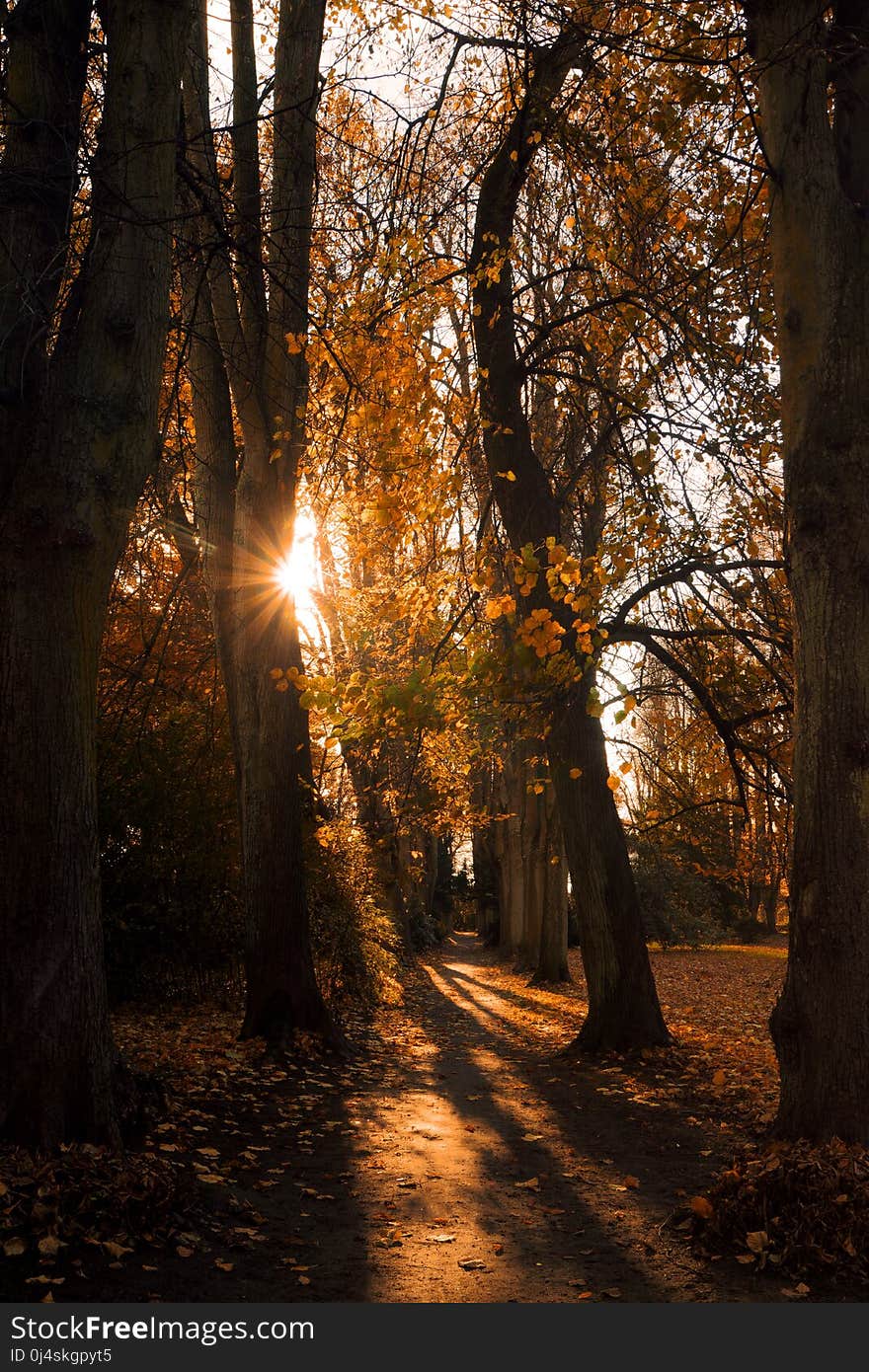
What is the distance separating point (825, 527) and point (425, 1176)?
4.22m

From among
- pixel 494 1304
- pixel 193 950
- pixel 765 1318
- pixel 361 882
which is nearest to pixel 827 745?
pixel 765 1318

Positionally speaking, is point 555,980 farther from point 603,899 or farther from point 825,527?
point 825,527

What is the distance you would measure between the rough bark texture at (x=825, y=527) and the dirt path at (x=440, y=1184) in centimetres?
111

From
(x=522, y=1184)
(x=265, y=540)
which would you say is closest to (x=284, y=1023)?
(x=522, y=1184)

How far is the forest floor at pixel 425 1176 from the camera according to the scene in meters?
4.02

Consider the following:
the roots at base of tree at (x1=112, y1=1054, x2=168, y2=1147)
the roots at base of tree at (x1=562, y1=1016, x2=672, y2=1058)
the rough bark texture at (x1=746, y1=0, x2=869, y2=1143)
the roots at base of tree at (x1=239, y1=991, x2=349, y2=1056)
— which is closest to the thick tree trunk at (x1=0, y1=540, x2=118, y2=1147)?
the roots at base of tree at (x1=112, y1=1054, x2=168, y2=1147)

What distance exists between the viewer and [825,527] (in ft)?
16.1

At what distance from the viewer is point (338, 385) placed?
7879mm

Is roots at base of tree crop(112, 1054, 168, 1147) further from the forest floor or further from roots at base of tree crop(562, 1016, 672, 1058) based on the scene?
roots at base of tree crop(562, 1016, 672, 1058)

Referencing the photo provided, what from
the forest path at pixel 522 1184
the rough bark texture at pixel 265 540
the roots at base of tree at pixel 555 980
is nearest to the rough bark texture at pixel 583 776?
the forest path at pixel 522 1184

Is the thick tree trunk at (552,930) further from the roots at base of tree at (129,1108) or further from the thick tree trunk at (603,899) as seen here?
the roots at base of tree at (129,1108)

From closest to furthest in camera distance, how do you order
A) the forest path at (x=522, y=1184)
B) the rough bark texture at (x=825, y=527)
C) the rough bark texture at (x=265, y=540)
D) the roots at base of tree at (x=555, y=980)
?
the forest path at (x=522, y=1184)
the rough bark texture at (x=825, y=527)
the rough bark texture at (x=265, y=540)
the roots at base of tree at (x=555, y=980)

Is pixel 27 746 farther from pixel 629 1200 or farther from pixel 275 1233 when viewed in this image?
pixel 629 1200

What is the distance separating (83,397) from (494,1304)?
13.8ft
